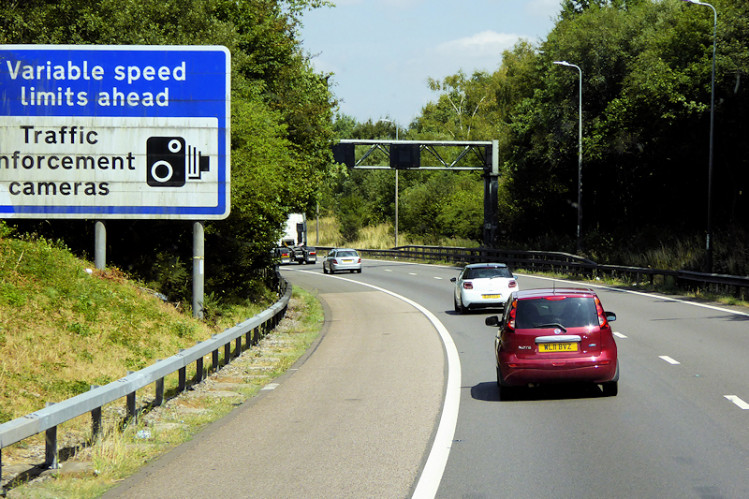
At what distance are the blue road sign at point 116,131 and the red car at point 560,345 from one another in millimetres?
9213

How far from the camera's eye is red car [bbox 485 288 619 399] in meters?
12.1

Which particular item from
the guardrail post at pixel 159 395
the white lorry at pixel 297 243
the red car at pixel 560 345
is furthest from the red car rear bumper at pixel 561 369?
the white lorry at pixel 297 243

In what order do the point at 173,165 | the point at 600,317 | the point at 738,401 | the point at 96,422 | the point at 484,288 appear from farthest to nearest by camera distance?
the point at 484,288 < the point at 173,165 < the point at 600,317 < the point at 738,401 < the point at 96,422

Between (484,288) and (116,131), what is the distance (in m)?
11.2

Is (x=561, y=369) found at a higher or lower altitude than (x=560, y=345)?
lower

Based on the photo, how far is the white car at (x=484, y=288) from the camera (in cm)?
2672

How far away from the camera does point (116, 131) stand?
65.7 feet

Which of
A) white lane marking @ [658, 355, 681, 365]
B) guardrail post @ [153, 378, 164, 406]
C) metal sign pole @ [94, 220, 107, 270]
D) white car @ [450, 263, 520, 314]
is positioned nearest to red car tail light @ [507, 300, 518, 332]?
white lane marking @ [658, 355, 681, 365]

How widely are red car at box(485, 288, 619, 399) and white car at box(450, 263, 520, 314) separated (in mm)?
13996

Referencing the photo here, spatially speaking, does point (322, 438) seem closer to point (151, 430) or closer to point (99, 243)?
point (151, 430)

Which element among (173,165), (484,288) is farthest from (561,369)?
(484,288)

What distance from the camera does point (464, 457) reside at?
8.94 m

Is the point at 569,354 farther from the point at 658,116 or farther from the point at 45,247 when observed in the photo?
the point at 658,116

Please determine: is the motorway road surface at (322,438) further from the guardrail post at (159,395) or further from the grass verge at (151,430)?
the guardrail post at (159,395)
